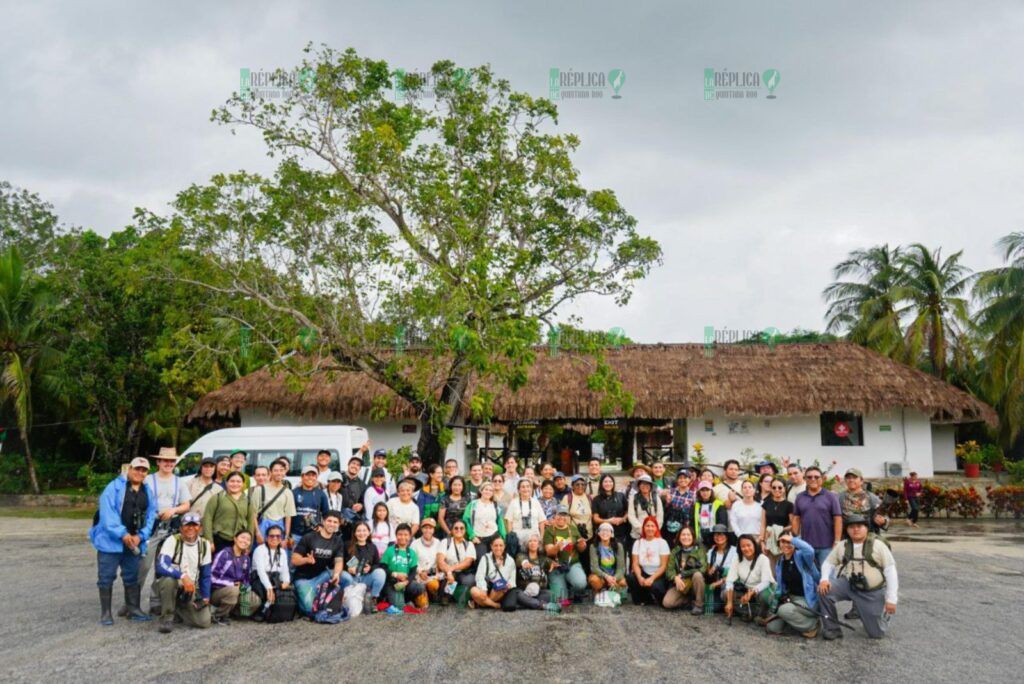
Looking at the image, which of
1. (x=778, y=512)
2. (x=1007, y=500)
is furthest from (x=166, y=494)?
(x=1007, y=500)

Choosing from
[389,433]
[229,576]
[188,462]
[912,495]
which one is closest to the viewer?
[229,576]

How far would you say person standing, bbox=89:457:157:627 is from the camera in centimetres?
716

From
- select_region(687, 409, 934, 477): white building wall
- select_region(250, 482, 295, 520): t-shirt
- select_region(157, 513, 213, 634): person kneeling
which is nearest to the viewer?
select_region(157, 513, 213, 634): person kneeling

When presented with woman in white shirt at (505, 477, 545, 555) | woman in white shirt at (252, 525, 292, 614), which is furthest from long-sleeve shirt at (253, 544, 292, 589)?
woman in white shirt at (505, 477, 545, 555)

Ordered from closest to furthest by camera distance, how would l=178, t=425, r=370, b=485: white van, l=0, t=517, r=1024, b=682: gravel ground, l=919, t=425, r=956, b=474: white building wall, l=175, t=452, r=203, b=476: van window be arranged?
l=0, t=517, r=1024, b=682: gravel ground
l=178, t=425, r=370, b=485: white van
l=175, t=452, r=203, b=476: van window
l=919, t=425, r=956, b=474: white building wall

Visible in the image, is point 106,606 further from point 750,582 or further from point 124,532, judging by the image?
point 750,582

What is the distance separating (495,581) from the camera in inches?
316

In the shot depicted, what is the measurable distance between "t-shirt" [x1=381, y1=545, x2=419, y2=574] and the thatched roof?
11.2 metres

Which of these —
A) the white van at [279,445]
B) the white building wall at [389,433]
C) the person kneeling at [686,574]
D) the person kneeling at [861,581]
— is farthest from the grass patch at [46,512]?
the person kneeling at [861,581]

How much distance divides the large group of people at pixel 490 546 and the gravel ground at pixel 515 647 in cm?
27

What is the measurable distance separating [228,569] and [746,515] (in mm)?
5225

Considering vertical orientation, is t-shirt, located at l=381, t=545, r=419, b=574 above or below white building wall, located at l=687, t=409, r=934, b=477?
below

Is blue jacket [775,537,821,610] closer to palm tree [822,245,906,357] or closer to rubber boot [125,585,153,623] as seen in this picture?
rubber boot [125,585,153,623]

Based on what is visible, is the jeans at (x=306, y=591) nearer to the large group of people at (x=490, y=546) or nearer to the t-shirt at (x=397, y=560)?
the large group of people at (x=490, y=546)
